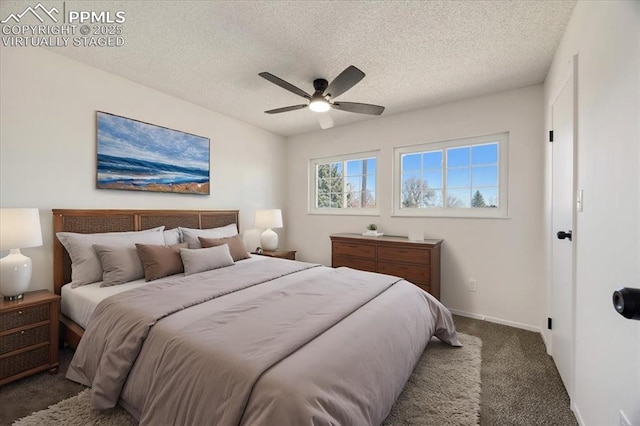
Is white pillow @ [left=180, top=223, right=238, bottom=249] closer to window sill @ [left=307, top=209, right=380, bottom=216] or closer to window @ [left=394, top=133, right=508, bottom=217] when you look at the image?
window sill @ [left=307, top=209, right=380, bottom=216]

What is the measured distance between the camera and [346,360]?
1.28 meters

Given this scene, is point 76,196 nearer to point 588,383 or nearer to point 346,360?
point 346,360

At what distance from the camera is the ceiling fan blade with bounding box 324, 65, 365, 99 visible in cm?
207

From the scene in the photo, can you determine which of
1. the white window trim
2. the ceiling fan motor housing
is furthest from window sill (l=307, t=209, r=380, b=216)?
the ceiling fan motor housing

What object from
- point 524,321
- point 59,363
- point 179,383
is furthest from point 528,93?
point 59,363

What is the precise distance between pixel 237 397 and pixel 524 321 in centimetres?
316

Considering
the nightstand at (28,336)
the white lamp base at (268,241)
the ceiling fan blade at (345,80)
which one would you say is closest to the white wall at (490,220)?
the white lamp base at (268,241)

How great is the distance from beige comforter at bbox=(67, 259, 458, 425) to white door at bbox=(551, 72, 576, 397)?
0.87m

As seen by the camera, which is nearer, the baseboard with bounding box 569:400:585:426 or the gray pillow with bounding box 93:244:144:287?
the baseboard with bounding box 569:400:585:426

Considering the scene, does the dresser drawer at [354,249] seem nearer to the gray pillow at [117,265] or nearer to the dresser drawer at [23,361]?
the gray pillow at [117,265]

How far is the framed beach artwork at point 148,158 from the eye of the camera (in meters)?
2.77

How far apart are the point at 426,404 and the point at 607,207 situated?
1446 millimetres

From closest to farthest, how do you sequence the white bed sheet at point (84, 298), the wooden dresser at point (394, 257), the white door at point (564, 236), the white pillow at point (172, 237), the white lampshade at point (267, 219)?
the white door at point (564, 236), the white bed sheet at point (84, 298), the white pillow at point (172, 237), the wooden dresser at point (394, 257), the white lampshade at point (267, 219)

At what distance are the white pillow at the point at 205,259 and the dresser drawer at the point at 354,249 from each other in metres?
1.48
